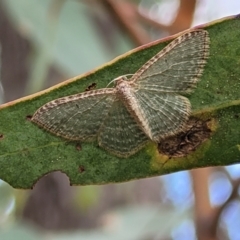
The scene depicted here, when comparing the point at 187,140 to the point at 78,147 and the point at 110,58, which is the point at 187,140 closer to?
the point at 78,147

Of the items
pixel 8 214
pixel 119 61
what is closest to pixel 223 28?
pixel 119 61

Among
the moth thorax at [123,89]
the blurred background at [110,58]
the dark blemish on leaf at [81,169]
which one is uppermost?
the moth thorax at [123,89]

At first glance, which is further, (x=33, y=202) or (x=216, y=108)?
(x=33, y=202)

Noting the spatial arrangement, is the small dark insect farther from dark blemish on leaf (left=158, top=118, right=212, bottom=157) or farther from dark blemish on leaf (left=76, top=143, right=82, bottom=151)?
dark blemish on leaf (left=158, top=118, right=212, bottom=157)

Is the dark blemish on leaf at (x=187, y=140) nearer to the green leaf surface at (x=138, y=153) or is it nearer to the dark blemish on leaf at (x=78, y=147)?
the green leaf surface at (x=138, y=153)

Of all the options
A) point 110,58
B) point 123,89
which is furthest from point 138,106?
point 110,58

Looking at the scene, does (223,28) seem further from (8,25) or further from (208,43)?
(8,25)

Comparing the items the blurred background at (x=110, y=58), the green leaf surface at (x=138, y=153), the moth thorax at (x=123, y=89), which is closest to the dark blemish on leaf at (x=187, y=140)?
the green leaf surface at (x=138, y=153)
